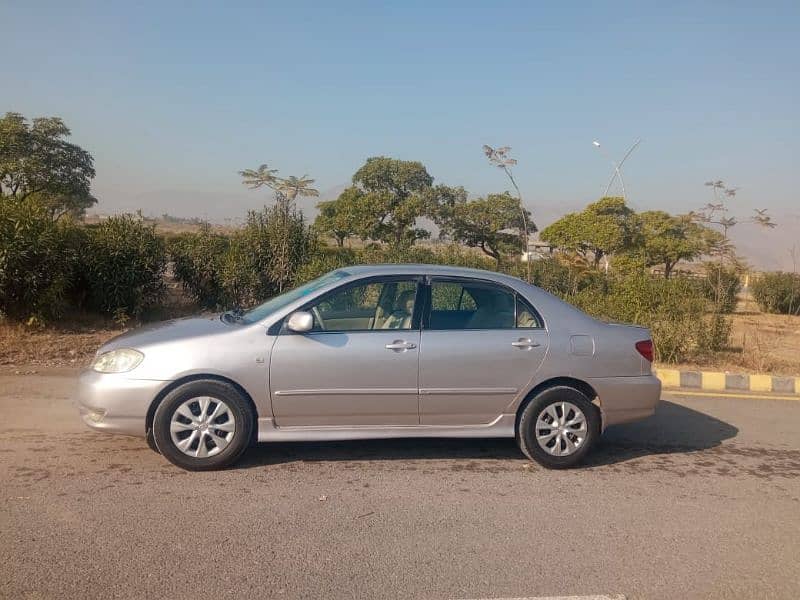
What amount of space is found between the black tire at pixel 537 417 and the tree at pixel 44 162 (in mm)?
37182

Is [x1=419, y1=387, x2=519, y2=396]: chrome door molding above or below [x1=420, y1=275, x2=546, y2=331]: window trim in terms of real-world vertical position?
below

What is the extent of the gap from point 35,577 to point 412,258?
1128 centimetres

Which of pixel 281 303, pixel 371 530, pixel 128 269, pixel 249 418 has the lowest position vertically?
pixel 371 530

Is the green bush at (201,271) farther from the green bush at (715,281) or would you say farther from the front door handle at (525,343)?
the green bush at (715,281)

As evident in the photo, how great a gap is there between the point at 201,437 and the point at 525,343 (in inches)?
101

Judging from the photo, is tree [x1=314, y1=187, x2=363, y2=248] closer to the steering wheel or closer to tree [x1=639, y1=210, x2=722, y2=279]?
tree [x1=639, y1=210, x2=722, y2=279]

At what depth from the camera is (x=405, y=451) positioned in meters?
5.71

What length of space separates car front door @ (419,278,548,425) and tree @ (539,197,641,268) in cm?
2796

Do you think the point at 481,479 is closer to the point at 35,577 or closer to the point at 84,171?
the point at 35,577

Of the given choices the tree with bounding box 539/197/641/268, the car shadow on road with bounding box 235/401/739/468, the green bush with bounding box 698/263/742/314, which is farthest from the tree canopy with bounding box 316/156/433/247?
the car shadow on road with bounding box 235/401/739/468

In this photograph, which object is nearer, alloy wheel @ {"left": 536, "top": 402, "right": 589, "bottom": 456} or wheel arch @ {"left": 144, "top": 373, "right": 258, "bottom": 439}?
wheel arch @ {"left": 144, "top": 373, "right": 258, "bottom": 439}

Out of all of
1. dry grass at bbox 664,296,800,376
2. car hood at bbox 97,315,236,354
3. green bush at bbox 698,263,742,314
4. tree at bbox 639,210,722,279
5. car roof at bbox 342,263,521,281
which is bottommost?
dry grass at bbox 664,296,800,376

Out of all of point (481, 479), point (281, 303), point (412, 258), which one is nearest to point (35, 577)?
point (281, 303)

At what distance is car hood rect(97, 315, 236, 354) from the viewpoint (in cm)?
501
